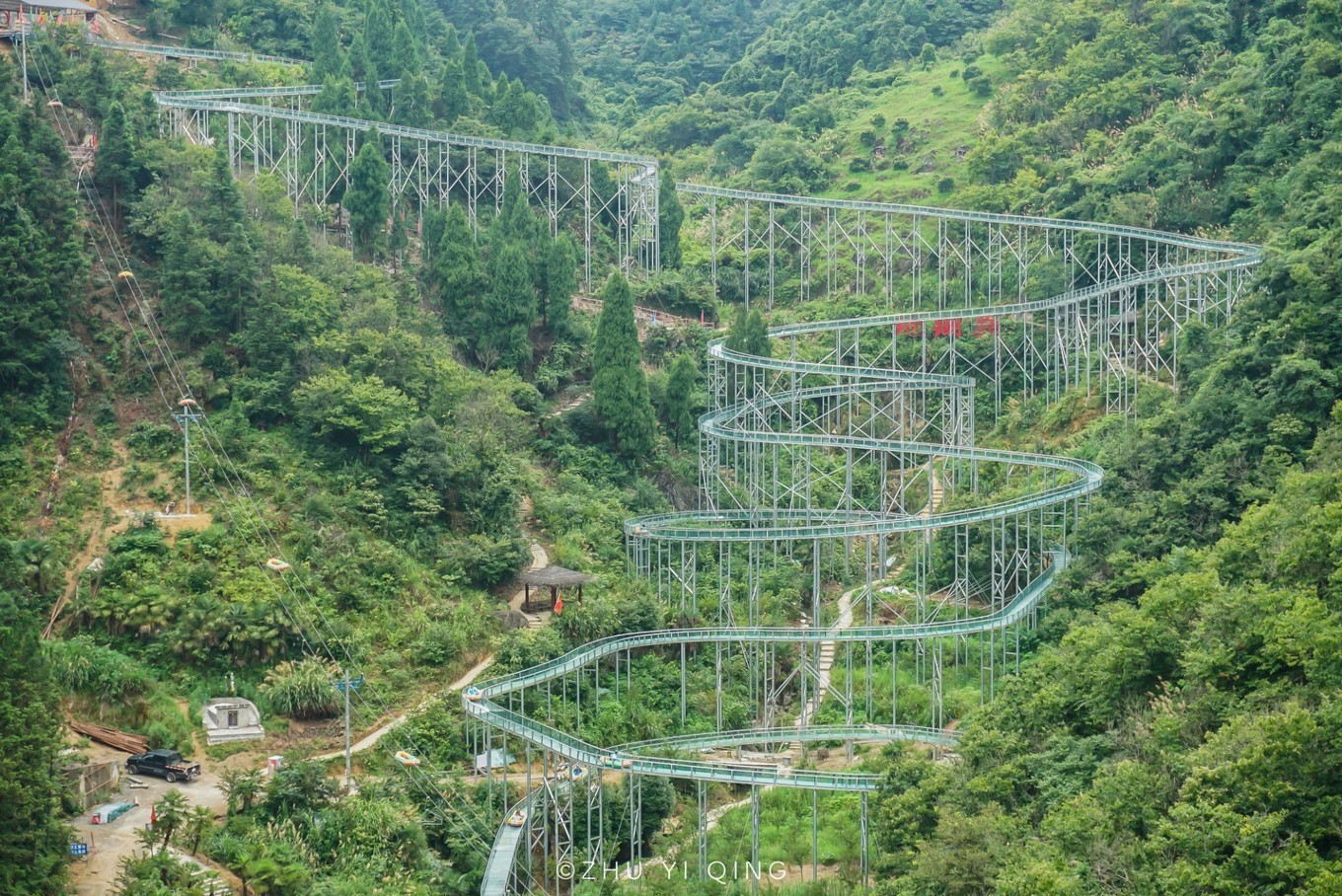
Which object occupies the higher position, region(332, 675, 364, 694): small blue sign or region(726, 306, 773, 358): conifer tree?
region(726, 306, 773, 358): conifer tree

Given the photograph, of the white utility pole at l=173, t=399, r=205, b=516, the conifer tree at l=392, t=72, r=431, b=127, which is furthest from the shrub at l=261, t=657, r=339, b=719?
the conifer tree at l=392, t=72, r=431, b=127

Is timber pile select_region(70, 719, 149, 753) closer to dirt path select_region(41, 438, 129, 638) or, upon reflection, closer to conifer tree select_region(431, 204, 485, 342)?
dirt path select_region(41, 438, 129, 638)

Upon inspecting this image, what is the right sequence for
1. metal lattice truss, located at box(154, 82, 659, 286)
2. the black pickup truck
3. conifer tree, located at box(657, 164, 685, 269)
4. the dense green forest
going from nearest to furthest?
the dense green forest, the black pickup truck, metal lattice truss, located at box(154, 82, 659, 286), conifer tree, located at box(657, 164, 685, 269)

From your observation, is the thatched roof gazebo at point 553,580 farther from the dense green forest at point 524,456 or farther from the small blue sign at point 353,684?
the small blue sign at point 353,684

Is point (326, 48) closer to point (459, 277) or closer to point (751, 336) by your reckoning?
point (459, 277)

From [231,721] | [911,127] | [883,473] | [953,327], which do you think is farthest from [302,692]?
[911,127]

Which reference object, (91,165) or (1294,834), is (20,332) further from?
(1294,834)

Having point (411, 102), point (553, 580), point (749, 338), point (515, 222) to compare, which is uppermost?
point (411, 102)
